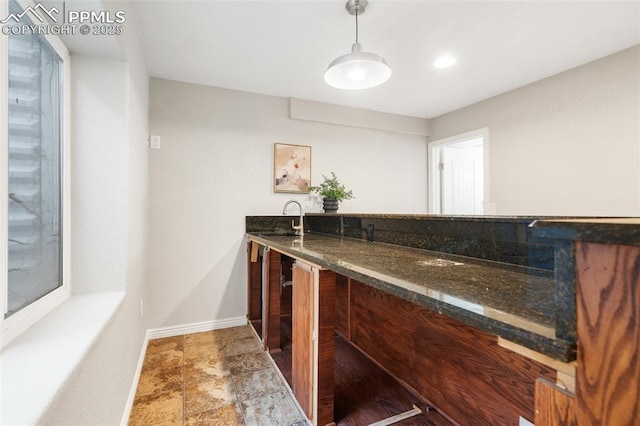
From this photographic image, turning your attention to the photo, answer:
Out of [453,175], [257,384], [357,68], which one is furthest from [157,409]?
[453,175]

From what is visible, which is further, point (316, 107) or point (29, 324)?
point (316, 107)

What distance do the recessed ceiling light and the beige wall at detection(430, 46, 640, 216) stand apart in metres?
1.00

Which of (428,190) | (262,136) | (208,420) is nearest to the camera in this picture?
(208,420)

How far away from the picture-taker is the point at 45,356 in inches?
32.5

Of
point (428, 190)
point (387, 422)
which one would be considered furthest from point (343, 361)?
point (428, 190)

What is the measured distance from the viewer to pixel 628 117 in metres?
2.20

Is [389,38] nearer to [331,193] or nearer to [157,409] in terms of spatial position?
[331,193]

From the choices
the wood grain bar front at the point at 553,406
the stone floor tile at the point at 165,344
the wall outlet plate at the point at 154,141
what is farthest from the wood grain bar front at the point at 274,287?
the wood grain bar front at the point at 553,406

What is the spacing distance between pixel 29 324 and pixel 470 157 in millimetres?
4541

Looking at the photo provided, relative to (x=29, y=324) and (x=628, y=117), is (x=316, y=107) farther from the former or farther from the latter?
(x=29, y=324)

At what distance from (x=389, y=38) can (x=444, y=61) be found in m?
0.63

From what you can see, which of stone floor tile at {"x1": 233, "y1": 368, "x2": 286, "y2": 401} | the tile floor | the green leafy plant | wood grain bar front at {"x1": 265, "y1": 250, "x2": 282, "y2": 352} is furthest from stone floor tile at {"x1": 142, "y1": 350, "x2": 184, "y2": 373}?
the green leafy plant

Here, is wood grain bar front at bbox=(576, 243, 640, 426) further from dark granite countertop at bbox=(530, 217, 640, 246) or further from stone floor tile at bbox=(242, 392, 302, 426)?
stone floor tile at bbox=(242, 392, 302, 426)

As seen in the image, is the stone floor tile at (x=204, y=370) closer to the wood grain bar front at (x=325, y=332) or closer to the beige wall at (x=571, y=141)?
the wood grain bar front at (x=325, y=332)
